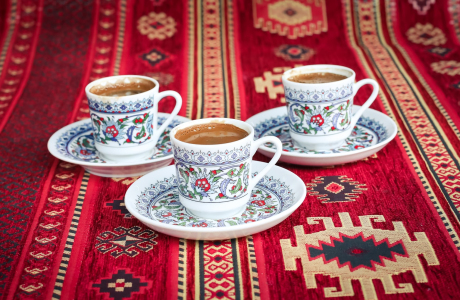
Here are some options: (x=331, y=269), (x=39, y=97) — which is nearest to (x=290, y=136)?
(x=331, y=269)

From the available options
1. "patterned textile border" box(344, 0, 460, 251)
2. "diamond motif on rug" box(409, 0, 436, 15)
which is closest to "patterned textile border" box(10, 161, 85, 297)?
"patterned textile border" box(344, 0, 460, 251)

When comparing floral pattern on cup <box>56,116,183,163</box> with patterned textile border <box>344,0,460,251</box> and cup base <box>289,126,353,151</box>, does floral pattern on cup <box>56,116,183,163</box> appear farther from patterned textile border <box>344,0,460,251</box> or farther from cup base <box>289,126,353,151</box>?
patterned textile border <box>344,0,460,251</box>

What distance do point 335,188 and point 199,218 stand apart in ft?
1.08

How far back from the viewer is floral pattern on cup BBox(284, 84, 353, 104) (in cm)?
116

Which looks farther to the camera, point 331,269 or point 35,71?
point 35,71

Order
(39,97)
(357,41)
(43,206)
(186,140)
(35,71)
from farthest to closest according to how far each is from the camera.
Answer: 1. (357,41)
2. (35,71)
3. (39,97)
4. (43,206)
5. (186,140)

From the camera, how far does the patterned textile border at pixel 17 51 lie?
171cm

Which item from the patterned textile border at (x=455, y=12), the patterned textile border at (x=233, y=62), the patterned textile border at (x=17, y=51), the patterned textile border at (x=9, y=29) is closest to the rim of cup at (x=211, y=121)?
the patterned textile border at (x=233, y=62)

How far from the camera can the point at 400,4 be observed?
2148 mm

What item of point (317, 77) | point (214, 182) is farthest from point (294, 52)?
point (214, 182)

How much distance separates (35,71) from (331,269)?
1.44 m

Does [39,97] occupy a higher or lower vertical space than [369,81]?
Result: lower

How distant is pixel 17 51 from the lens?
2.00 metres

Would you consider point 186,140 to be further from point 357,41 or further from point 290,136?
point 357,41
